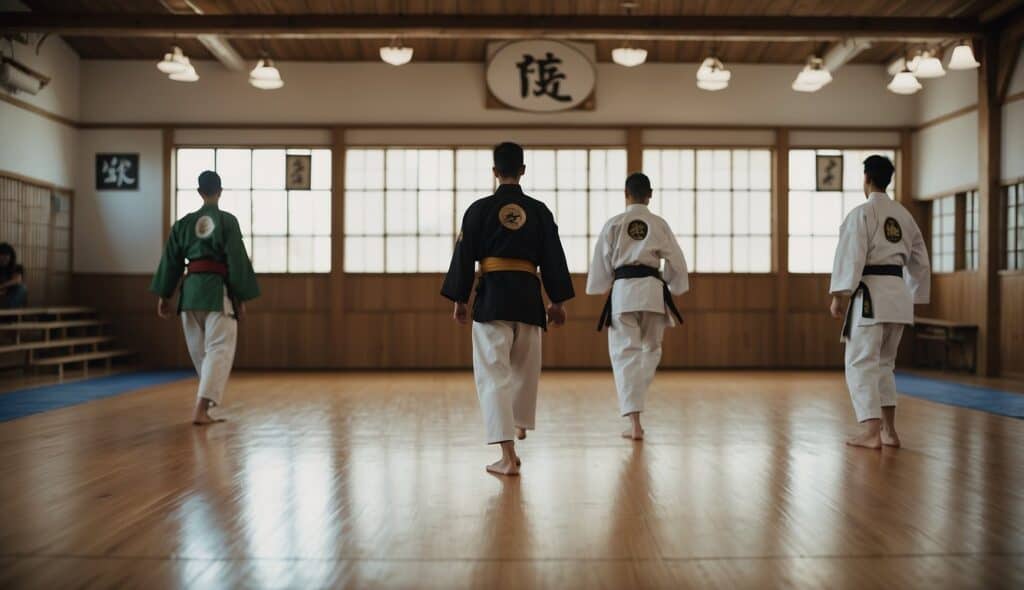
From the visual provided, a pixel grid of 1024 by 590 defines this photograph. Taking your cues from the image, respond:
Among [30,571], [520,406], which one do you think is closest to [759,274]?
[520,406]

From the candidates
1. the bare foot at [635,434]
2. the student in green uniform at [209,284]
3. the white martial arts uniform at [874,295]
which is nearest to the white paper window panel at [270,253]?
the student in green uniform at [209,284]

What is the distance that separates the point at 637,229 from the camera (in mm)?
4250

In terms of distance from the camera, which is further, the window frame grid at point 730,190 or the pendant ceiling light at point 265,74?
the window frame grid at point 730,190

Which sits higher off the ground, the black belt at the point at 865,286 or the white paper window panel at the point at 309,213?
the white paper window panel at the point at 309,213

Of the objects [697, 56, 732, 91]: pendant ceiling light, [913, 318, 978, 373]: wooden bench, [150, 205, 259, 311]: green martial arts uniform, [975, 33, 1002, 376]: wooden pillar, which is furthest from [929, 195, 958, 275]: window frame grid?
[150, 205, 259, 311]: green martial arts uniform

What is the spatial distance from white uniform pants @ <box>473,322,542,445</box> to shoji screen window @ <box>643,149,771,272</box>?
5651 mm

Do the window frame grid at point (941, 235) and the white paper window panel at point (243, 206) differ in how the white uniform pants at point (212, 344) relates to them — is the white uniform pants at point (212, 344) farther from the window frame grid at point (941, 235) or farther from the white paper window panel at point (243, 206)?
the window frame grid at point (941, 235)

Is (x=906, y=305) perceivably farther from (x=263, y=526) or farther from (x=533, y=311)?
(x=263, y=526)

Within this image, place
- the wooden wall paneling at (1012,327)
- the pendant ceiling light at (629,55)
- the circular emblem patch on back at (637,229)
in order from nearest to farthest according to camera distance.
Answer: the circular emblem patch on back at (637,229) < the pendant ceiling light at (629,55) < the wooden wall paneling at (1012,327)

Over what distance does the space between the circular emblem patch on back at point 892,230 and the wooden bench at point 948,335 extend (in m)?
4.59

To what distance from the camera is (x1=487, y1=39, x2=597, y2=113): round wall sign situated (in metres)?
8.56

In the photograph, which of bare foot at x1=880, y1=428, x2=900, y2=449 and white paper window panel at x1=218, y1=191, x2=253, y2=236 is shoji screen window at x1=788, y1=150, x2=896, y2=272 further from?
white paper window panel at x1=218, y1=191, x2=253, y2=236

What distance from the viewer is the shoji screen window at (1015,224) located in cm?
736

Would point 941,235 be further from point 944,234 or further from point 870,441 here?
point 870,441
